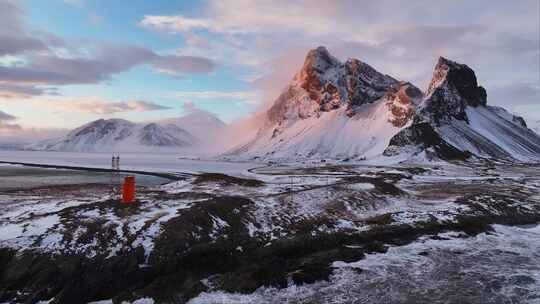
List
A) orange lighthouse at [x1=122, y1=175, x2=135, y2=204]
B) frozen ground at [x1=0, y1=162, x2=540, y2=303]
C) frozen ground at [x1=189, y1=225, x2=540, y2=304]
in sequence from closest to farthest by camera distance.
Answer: frozen ground at [x1=189, y1=225, x2=540, y2=304] → frozen ground at [x1=0, y1=162, x2=540, y2=303] → orange lighthouse at [x1=122, y1=175, x2=135, y2=204]

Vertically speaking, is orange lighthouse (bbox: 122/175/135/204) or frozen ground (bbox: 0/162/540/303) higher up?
orange lighthouse (bbox: 122/175/135/204)

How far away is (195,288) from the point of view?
77.1 feet

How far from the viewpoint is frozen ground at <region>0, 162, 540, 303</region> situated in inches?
915

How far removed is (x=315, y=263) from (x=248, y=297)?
6.56m

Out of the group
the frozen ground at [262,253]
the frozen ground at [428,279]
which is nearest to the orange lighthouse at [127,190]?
the frozen ground at [262,253]

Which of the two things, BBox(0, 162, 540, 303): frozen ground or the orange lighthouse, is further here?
the orange lighthouse

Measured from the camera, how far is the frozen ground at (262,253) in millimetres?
23234

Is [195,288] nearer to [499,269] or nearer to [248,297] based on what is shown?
[248,297]

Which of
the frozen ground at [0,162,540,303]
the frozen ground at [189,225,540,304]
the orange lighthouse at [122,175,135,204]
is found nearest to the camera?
the frozen ground at [189,225,540,304]

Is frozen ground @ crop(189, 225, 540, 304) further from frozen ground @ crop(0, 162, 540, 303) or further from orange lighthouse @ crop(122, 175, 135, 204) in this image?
orange lighthouse @ crop(122, 175, 135, 204)

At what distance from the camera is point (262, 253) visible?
29.6m

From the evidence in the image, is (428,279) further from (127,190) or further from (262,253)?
(127,190)

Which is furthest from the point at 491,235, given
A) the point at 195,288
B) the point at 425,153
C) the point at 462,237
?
the point at 425,153

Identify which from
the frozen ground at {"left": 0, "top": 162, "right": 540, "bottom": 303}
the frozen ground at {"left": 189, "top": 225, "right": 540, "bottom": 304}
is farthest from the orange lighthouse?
the frozen ground at {"left": 189, "top": 225, "right": 540, "bottom": 304}
